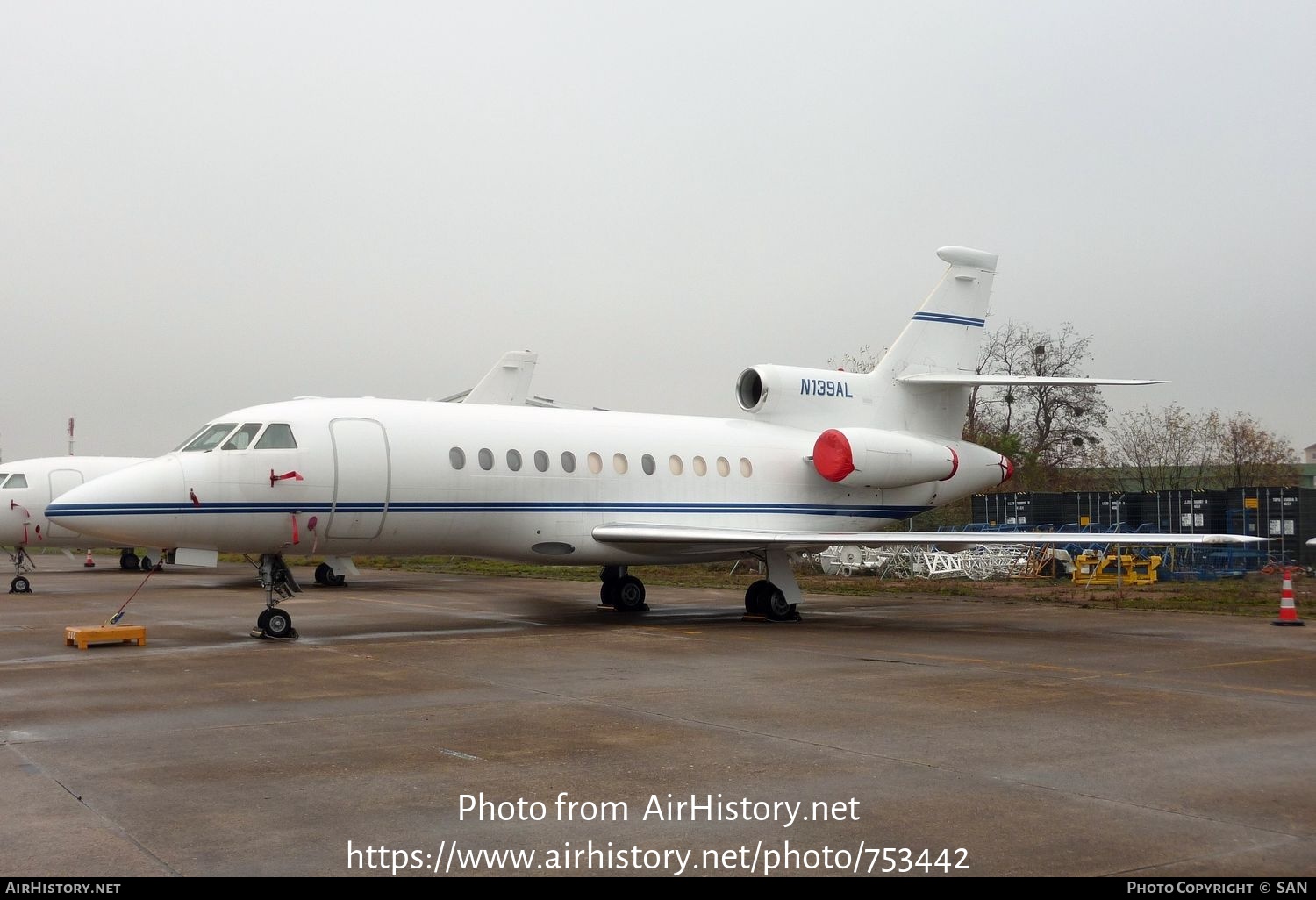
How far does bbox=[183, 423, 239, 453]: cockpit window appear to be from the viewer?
14.6 meters

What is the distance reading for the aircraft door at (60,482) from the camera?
91.9 ft

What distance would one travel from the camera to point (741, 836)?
5555mm

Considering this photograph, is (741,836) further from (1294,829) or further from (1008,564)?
(1008,564)

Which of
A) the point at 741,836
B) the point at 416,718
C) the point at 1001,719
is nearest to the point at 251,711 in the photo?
the point at 416,718

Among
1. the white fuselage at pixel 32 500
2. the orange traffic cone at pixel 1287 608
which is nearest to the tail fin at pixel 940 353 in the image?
the orange traffic cone at pixel 1287 608

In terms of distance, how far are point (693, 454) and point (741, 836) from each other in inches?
530

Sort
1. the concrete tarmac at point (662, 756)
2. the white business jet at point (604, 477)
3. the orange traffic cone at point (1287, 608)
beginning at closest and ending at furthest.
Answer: the concrete tarmac at point (662, 756)
the white business jet at point (604, 477)
the orange traffic cone at point (1287, 608)

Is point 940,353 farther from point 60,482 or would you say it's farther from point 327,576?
point 60,482

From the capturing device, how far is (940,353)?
70.4ft

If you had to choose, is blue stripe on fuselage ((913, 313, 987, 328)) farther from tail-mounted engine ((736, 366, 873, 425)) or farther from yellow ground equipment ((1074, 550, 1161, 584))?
yellow ground equipment ((1074, 550, 1161, 584))

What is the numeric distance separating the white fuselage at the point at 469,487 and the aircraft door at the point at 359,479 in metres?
0.02

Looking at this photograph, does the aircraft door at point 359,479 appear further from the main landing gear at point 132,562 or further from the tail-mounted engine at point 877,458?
the main landing gear at point 132,562

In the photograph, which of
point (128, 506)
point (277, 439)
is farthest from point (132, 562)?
point (128, 506)

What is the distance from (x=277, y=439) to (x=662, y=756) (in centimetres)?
908
